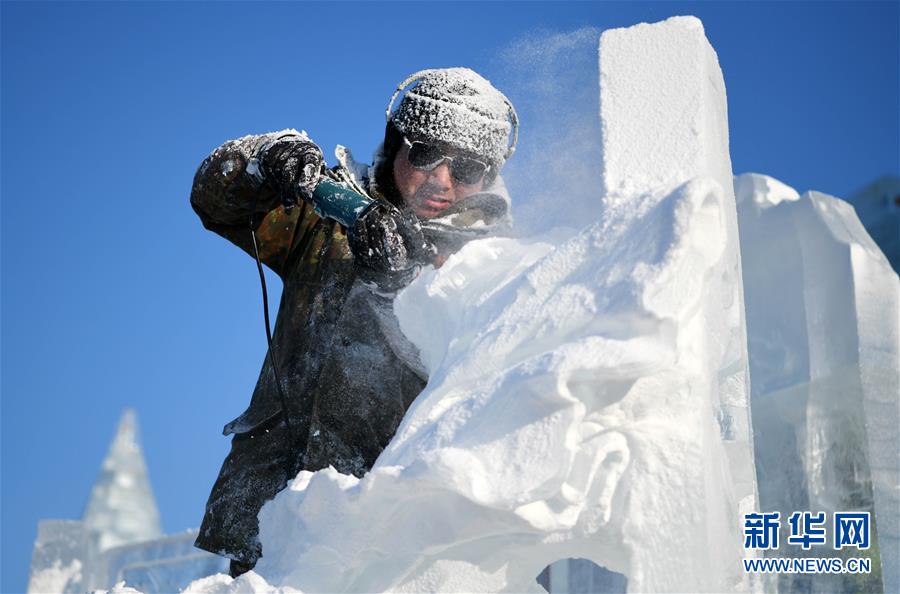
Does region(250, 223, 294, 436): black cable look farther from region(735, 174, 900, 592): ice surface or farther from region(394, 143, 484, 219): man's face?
region(735, 174, 900, 592): ice surface

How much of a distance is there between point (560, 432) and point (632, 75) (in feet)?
3.20

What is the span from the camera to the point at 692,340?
6.66 feet

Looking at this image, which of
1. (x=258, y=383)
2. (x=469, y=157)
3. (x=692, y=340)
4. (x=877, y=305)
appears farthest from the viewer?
(x=877, y=305)

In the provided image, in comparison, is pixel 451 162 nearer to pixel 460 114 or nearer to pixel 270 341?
pixel 460 114

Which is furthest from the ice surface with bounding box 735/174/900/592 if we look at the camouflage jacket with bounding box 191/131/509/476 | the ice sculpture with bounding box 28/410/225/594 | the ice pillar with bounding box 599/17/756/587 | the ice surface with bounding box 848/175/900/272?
the ice surface with bounding box 848/175/900/272

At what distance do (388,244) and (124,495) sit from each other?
45.9ft

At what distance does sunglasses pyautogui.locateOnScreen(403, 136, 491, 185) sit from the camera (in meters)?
2.86

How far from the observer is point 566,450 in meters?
1.82

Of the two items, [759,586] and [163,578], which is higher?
[163,578]

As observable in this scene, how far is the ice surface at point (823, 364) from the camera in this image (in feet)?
12.7

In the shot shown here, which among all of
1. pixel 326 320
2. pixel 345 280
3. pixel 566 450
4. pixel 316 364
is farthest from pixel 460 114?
pixel 566 450

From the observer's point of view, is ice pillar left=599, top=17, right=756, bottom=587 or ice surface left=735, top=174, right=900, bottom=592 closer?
ice pillar left=599, top=17, right=756, bottom=587

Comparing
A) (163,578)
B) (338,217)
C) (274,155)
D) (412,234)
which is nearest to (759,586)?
(412,234)

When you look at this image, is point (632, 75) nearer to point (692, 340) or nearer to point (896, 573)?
point (692, 340)
